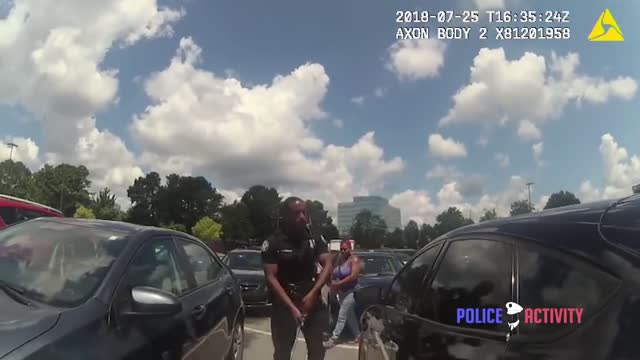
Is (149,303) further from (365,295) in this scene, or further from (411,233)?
(411,233)

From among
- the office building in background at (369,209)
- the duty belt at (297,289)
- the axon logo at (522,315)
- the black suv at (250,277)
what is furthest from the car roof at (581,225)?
the office building in background at (369,209)

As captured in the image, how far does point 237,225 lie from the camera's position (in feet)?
341

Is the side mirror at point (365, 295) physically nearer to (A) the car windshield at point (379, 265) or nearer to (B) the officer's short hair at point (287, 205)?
(A) the car windshield at point (379, 265)

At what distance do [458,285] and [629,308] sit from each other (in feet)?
3.18

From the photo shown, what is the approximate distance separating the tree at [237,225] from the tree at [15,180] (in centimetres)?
3564

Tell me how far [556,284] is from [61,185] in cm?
11212

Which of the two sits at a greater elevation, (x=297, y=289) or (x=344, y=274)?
(x=297, y=289)

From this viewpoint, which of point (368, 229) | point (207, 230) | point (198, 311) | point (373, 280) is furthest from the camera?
point (368, 229)

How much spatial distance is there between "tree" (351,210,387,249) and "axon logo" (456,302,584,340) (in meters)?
101

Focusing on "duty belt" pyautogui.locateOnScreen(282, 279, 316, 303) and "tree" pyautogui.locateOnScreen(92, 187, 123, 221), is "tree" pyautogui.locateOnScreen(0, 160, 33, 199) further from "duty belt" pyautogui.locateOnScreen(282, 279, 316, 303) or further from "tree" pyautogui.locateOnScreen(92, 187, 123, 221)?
"duty belt" pyautogui.locateOnScreen(282, 279, 316, 303)

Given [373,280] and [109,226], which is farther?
[373,280]

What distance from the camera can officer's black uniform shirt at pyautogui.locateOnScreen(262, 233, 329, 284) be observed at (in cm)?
477

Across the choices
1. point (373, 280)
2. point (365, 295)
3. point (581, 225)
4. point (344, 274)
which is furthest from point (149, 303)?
point (373, 280)

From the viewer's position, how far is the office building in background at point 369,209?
406 ft
